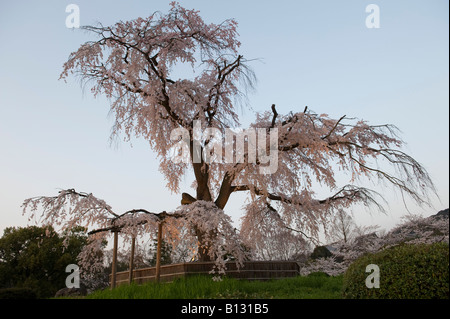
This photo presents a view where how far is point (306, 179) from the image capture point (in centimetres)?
1373

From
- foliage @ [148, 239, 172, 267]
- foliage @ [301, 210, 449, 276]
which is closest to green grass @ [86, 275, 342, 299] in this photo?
foliage @ [301, 210, 449, 276]

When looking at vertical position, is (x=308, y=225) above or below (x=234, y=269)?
above

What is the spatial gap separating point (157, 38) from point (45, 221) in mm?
7326

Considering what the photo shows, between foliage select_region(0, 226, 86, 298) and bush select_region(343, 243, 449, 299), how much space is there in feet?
79.3

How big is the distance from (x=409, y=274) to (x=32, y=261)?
87.9 feet

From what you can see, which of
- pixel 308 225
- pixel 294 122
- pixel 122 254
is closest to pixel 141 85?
pixel 294 122

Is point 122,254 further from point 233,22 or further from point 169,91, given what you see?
point 233,22

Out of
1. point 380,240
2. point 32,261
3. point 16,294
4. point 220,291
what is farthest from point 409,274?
point 32,261

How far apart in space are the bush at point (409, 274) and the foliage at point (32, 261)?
24157 millimetres

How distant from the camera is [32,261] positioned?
2680 cm

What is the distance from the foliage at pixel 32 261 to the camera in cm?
2694

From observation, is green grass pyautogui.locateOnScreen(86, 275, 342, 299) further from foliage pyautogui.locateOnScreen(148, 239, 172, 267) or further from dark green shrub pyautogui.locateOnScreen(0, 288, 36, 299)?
foliage pyautogui.locateOnScreen(148, 239, 172, 267)
